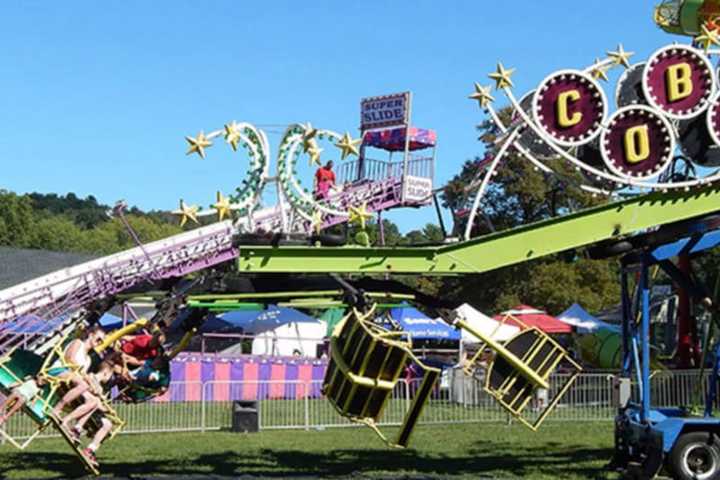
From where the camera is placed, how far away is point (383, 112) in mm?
29703

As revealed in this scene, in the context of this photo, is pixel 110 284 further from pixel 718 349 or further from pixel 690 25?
pixel 718 349

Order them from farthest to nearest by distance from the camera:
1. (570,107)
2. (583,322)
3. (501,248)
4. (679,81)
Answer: (583,322) → (679,81) → (570,107) → (501,248)

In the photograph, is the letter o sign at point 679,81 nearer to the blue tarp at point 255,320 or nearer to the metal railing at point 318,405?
the metal railing at point 318,405

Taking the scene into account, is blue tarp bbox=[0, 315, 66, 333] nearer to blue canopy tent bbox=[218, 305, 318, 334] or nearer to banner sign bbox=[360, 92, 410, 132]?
blue canopy tent bbox=[218, 305, 318, 334]

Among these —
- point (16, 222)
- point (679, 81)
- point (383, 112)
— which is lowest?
point (679, 81)

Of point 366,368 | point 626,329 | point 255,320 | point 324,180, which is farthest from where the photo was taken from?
point 255,320

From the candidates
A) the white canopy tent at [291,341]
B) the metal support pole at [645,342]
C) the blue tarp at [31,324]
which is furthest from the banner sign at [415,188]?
the metal support pole at [645,342]

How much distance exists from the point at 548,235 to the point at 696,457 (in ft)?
10.6

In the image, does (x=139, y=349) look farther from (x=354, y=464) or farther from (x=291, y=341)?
(x=291, y=341)

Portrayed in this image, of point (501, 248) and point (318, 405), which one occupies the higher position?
point (501, 248)

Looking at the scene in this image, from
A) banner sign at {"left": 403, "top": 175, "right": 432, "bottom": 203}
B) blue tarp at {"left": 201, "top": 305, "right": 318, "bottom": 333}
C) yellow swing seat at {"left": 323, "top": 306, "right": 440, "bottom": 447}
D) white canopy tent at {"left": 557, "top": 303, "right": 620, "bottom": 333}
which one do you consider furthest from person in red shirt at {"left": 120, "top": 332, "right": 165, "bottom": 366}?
white canopy tent at {"left": 557, "top": 303, "right": 620, "bottom": 333}

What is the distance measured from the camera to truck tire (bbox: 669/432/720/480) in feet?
39.9

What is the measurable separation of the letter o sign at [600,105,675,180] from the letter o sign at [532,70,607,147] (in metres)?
0.21

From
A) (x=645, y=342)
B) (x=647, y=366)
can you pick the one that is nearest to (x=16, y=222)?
(x=645, y=342)
